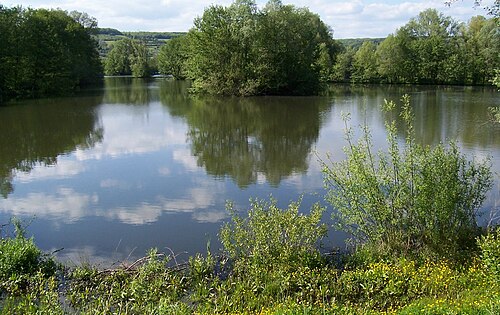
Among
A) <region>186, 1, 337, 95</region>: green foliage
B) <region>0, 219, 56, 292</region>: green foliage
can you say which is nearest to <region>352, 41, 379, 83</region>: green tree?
<region>186, 1, 337, 95</region>: green foliage

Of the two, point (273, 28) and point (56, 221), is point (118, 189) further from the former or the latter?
point (273, 28)

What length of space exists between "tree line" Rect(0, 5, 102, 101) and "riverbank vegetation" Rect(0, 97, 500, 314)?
40.3 meters

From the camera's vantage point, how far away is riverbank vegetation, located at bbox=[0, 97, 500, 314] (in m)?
7.06

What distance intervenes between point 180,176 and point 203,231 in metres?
5.80

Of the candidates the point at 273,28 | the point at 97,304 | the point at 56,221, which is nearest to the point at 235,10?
the point at 273,28

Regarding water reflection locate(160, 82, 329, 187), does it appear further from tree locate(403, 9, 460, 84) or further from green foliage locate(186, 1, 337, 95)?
tree locate(403, 9, 460, 84)

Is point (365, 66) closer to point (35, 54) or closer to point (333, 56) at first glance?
point (333, 56)

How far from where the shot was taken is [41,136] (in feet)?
80.7

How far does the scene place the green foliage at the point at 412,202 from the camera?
8859mm

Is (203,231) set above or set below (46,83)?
below

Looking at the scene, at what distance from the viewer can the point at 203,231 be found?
11.1 metres

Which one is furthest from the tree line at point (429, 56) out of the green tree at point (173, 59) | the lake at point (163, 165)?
the lake at point (163, 165)

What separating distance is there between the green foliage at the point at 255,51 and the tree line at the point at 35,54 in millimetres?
15688

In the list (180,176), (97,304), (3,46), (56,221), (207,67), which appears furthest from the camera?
(207,67)
